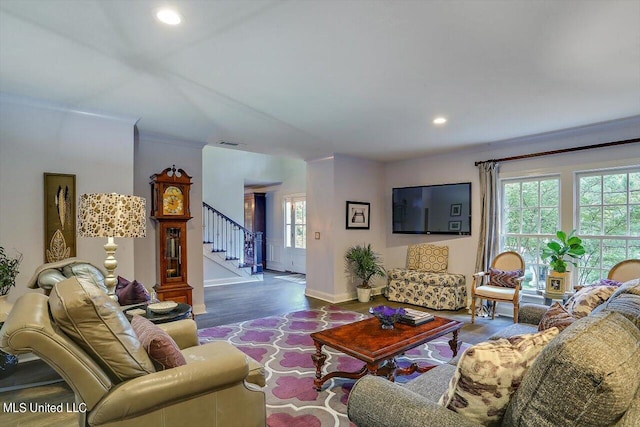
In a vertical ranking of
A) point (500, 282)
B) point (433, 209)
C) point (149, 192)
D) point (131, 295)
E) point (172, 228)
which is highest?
point (149, 192)

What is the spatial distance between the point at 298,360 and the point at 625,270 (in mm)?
3641

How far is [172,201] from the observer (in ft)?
14.3

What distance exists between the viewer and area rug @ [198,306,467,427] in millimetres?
2262

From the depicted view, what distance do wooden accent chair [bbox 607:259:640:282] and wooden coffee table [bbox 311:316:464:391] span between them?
2.25 meters

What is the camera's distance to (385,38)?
2107mm

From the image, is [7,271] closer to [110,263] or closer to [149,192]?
[110,263]

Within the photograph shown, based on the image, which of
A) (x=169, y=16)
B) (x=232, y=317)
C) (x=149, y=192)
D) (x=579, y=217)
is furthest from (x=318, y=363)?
(x=579, y=217)

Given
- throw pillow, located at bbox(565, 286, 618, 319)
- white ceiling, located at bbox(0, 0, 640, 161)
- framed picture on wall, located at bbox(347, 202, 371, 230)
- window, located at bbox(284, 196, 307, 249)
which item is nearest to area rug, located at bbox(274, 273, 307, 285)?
window, located at bbox(284, 196, 307, 249)

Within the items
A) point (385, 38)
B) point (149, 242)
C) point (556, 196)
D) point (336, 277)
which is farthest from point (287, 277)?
point (385, 38)

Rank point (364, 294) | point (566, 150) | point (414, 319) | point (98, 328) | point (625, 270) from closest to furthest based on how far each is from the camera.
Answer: point (98, 328) < point (414, 319) < point (625, 270) < point (566, 150) < point (364, 294)

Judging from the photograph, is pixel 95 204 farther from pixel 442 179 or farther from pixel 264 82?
pixel 442 179

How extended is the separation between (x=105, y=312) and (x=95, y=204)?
44.0 inches

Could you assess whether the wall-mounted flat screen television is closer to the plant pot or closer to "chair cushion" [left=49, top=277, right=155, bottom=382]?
the plant pot

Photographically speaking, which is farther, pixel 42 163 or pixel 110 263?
pixel 42 163
